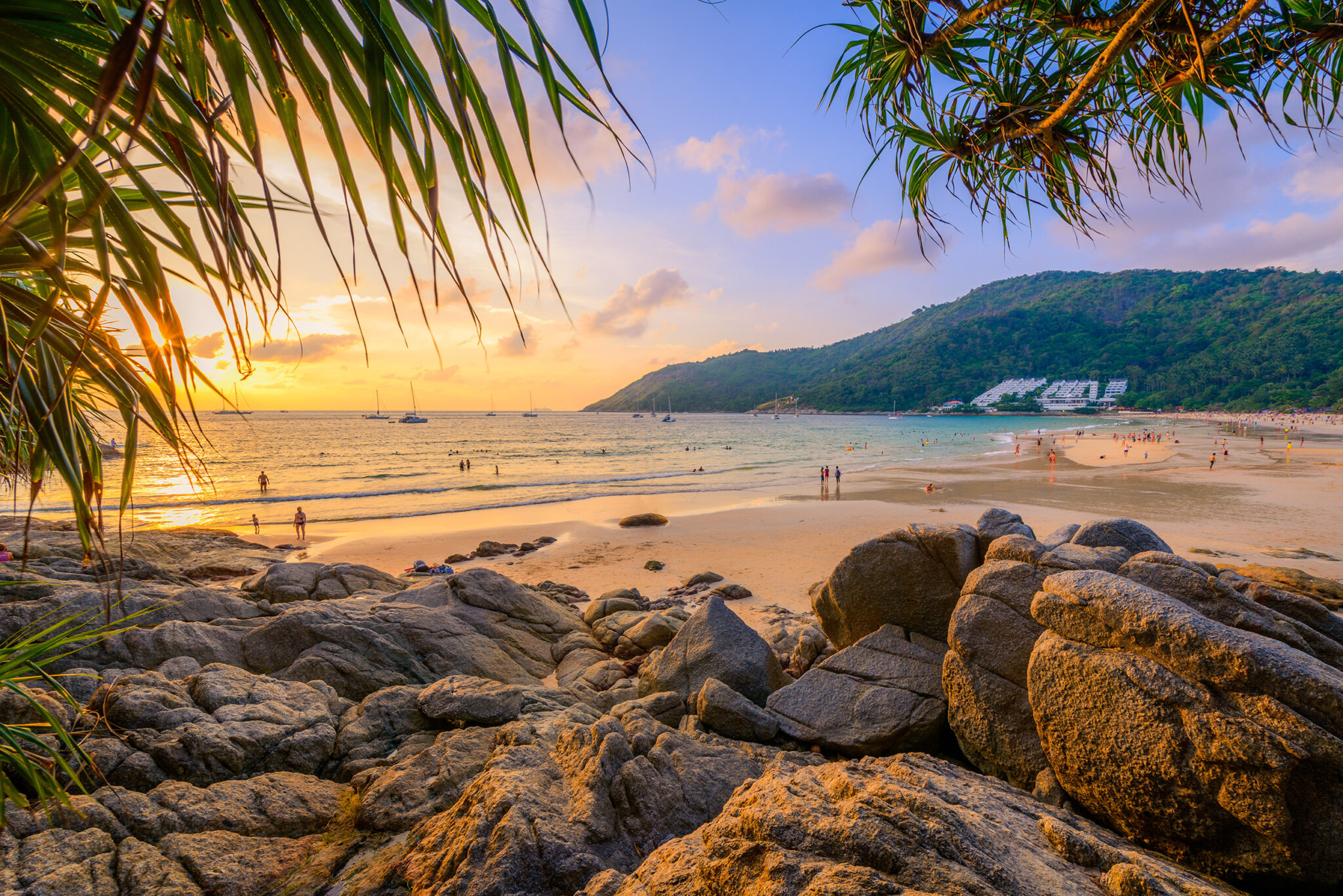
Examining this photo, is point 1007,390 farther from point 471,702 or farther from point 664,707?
point 471,702

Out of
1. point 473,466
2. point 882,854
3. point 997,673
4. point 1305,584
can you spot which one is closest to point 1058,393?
point 473,466

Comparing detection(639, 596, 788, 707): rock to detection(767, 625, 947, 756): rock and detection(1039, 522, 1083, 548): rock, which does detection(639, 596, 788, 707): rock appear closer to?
detection(767, 625, 947, 756): rock

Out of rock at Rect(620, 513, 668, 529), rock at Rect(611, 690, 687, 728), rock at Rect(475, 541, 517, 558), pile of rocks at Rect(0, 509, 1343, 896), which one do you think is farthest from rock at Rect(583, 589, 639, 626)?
rock at Rect(620, 513, 668, 529)

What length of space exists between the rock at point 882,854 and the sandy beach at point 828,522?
8.32 metres

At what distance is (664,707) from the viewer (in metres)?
5.14

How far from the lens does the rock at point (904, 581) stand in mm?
5680

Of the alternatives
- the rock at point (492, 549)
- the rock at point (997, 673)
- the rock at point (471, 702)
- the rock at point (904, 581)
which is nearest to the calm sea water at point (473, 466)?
the rock at point (471, 702)

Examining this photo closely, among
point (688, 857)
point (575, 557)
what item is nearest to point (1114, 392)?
point (575, 557)

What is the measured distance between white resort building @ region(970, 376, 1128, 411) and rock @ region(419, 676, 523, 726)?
151 meters

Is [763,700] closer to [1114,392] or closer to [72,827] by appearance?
[72,827]

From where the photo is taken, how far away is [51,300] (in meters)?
1.06

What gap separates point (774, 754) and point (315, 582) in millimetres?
8162

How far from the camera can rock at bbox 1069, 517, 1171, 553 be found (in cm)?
579

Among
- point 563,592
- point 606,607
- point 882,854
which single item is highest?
point 882,854
